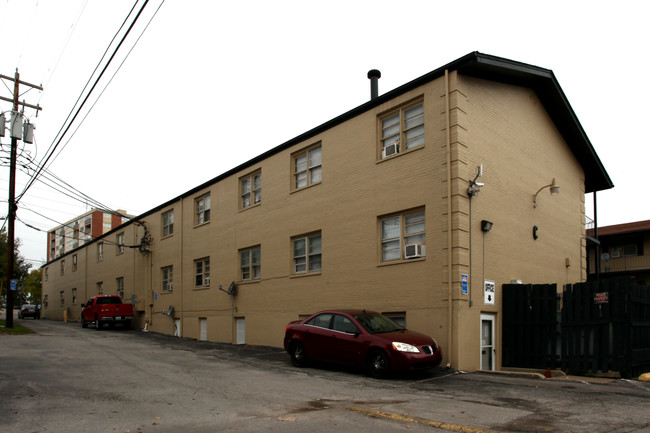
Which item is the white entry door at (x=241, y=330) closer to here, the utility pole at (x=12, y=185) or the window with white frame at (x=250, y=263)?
the window with white frame at (x=250, y=263)

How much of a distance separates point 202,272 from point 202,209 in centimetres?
295

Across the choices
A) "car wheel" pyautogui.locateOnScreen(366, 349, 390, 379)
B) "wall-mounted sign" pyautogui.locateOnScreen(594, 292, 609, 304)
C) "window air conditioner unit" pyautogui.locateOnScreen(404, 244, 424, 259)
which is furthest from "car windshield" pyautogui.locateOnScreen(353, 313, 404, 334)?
"wall-mounted sign" pyautogui.locateOnScreen(594, 292, 609, 304)

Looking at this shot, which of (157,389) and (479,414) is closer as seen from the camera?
(479,414)

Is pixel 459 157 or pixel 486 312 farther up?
pixel 459 157

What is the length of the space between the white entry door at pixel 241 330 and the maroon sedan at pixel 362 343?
7401mm

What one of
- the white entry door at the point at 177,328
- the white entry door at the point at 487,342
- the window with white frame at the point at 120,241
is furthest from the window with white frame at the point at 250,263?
the window with white frame at the point at 120,241

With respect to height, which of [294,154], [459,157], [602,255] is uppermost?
[294,154]

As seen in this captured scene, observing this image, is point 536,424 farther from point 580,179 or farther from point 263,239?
point 580,179

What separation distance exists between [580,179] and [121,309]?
23997 millimetres

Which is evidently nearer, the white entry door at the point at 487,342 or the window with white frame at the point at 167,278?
the white entry door at the point at 487,342

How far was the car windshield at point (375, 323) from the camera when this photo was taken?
1219 cm

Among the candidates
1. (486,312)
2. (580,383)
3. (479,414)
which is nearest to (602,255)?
(486,312)

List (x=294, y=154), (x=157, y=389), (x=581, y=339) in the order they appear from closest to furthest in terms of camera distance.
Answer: (x=157, y=389) → (x=581, y=339) → (x=294, y=154)

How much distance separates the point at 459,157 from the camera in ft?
44.3
